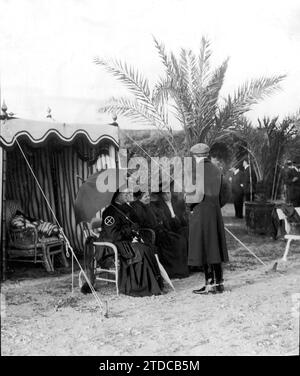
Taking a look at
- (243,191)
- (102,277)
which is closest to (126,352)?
(102,277)

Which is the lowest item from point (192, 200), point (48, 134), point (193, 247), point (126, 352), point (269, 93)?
point (126, 352)

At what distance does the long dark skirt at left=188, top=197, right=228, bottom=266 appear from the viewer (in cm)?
602

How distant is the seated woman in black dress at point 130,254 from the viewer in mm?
6141

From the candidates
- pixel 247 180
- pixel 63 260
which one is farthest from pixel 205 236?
pixel 247 180

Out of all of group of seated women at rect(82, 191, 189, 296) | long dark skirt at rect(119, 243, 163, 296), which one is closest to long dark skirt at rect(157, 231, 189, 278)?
group of seated women at rect(82, 191, 189, 296)

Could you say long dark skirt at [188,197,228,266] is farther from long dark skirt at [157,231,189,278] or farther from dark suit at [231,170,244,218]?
dark suit at [231,170,244,218]

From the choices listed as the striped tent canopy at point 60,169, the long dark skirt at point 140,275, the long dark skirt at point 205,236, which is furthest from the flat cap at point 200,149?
the striped tent canopy at point 60,169

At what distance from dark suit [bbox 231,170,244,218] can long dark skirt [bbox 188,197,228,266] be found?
794 cm

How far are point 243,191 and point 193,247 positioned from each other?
798 centimetres

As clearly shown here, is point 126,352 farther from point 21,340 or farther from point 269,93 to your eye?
point 269,93

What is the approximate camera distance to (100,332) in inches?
186

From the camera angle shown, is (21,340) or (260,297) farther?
(260,297)

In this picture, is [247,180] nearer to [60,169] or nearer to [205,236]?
[60,169]
